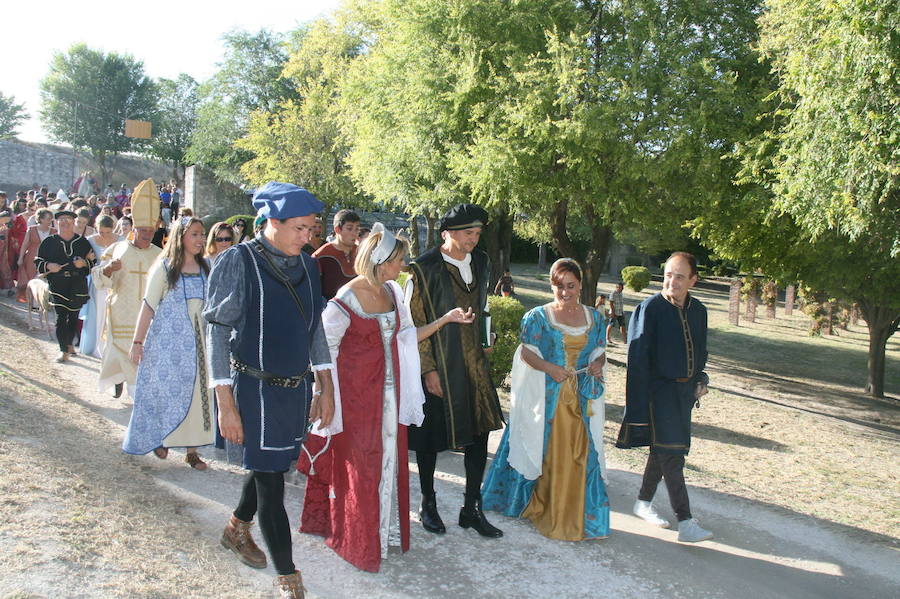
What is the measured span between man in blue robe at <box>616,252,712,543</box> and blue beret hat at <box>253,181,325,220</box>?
2.64 metres

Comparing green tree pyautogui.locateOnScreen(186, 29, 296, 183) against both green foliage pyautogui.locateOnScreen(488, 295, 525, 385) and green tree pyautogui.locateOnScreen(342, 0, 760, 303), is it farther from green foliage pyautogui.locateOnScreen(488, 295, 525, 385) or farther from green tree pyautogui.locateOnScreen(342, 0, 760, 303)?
green foliage pyautogui.locateOnScreen(488, 295, 525, 385)

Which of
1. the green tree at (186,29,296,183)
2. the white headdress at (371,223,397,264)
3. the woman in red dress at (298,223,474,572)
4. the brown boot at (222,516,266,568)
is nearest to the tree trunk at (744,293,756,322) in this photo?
the woman in red dress at (298,223,474,572)

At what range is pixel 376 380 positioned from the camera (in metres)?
4.34

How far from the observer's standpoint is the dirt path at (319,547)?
3.78 metres

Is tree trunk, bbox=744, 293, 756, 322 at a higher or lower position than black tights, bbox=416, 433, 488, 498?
higher

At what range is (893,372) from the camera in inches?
819

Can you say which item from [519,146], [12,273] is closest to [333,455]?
[519,146]

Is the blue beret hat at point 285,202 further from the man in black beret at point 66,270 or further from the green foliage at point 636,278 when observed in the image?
the green foliage at point 636,278

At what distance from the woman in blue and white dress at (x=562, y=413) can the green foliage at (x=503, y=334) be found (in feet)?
14.3

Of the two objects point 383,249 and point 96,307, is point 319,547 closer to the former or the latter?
point 383,249

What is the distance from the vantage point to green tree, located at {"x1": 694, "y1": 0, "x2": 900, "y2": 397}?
30.6 ft

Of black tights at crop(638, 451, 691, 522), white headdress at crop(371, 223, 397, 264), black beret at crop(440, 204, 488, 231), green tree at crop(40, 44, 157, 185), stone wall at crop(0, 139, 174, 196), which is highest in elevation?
green tree at crop(40, 44, 157, 185)

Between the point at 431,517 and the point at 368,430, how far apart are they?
1.03 meters

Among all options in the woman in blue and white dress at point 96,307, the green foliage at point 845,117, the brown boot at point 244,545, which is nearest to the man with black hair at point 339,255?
the brown boot at point 244,545
